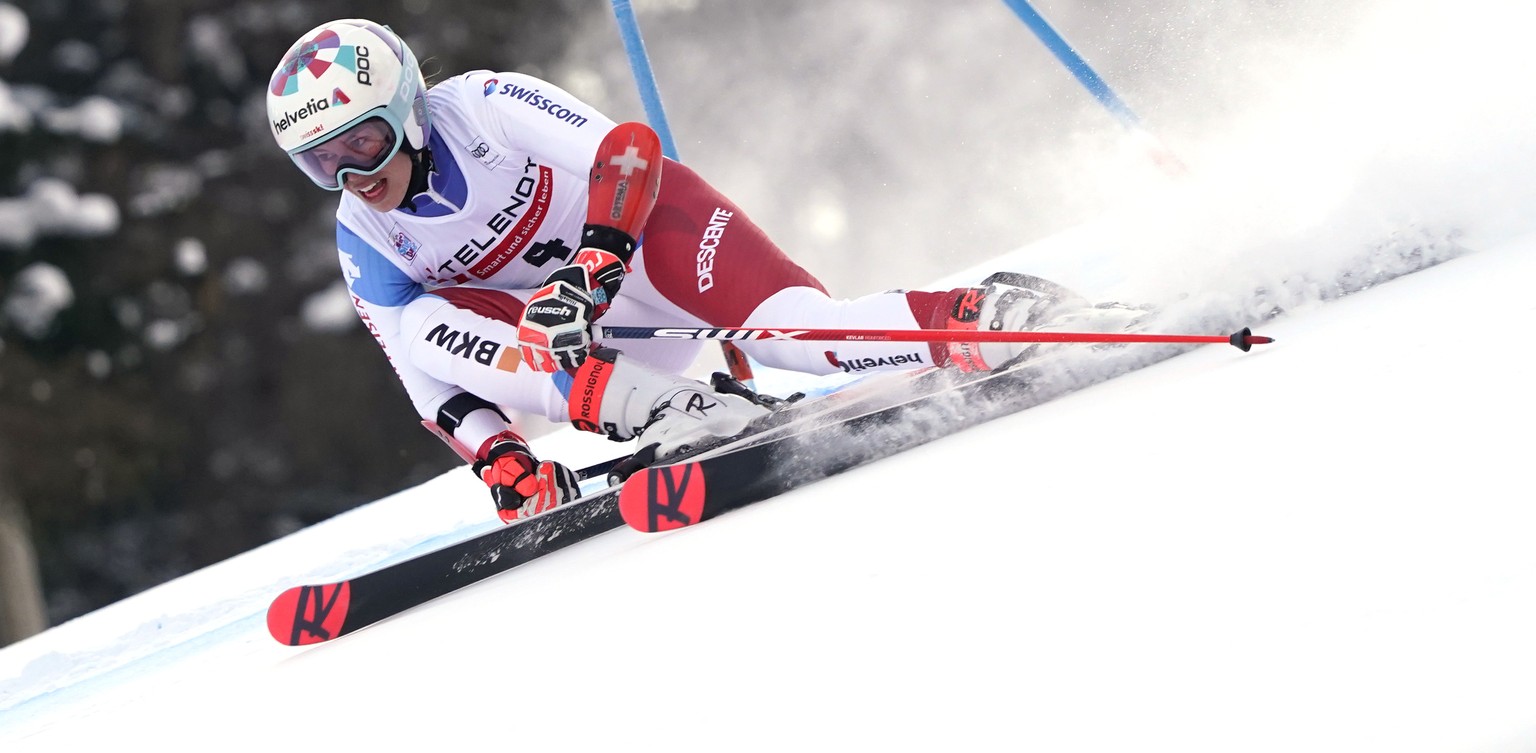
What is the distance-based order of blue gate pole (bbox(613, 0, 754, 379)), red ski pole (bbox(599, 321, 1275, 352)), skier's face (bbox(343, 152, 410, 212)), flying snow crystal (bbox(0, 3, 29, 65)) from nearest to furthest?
red ski pole (bbox(599, 321, 1275, 352))
skier's face (bbox(343, 152, 410, 212))
blue gate pole (bbox(613, 0, 754, 379))
flying snow crystal (bbox(0, 3, 29, 65))

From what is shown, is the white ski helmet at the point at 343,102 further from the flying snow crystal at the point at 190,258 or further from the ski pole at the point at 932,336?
the flying snow crystal at the point at 190,258

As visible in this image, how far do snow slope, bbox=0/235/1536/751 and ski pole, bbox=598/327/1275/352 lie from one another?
50 millimetres

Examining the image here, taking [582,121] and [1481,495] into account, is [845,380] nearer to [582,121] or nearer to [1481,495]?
[582,121]

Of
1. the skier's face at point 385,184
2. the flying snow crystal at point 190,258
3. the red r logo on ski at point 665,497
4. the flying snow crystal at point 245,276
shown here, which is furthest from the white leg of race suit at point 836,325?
the flying snow crystal at point 190,258

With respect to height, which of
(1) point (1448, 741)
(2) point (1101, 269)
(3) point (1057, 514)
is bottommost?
(1) point (1448, 741)

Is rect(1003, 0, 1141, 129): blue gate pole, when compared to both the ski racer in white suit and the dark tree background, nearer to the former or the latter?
the ski racer in white suit

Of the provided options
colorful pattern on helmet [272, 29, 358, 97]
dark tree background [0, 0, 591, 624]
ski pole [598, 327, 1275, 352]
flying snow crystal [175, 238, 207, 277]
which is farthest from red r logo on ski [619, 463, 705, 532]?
flying snow crystal [175, 238, 207, 277]

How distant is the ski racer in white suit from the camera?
218 cm

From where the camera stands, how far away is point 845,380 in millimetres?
3576

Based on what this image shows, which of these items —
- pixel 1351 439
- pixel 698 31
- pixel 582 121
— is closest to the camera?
pixel 1351 439

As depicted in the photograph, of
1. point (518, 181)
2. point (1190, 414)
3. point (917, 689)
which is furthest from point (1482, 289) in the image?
point (518, 181)

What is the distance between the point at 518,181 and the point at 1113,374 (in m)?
1.30

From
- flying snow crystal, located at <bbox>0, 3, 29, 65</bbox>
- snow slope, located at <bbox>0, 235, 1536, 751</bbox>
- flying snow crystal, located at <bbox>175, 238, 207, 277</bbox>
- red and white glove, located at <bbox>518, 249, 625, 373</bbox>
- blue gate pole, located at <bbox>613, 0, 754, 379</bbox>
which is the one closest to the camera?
snow slope, located at <bbox>0, 235, 1536, 751</bbox>

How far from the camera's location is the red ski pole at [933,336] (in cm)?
172
